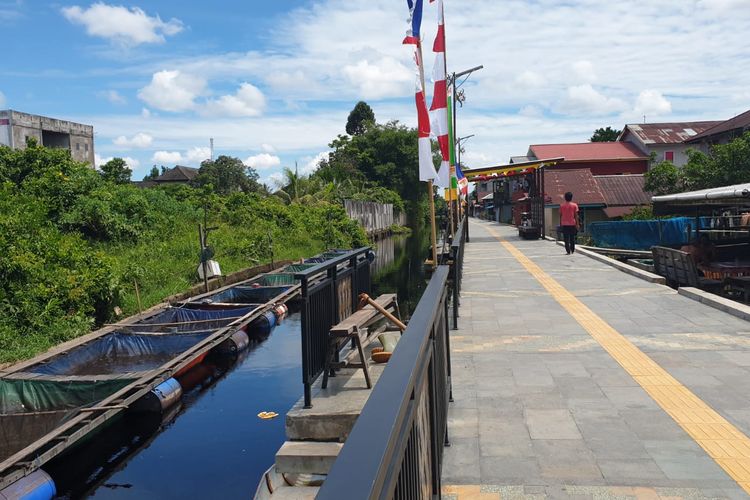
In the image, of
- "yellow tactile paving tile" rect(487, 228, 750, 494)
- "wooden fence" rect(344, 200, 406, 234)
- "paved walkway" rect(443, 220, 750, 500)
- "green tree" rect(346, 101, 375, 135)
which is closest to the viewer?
"paved walkway" rect(443, 220, 750, 500)

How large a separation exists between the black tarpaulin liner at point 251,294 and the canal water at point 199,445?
17.4 ft

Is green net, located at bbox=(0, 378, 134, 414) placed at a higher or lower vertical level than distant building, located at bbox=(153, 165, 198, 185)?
lower

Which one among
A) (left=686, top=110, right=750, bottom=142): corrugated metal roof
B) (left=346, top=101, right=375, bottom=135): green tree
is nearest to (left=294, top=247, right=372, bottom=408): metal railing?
(left=686, top=110, right=750, bottom=142): corrugated metal roof

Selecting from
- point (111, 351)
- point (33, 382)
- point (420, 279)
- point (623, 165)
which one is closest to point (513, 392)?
point (33, 382)

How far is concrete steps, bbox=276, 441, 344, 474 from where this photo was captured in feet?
17.5

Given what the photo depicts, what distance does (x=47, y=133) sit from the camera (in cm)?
4053

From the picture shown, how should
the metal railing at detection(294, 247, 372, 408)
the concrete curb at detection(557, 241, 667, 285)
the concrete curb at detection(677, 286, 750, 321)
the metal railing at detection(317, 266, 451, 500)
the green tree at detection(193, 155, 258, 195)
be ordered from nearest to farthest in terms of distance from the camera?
the metal railing at detection(317, 266, 451, 500)
the metal railing at detection(294, 247, 372, 408)
the concrete curb at detection(677, 286, 750, 321)
the concrete curb at detection(557, 241, 667, 285)
the green tree at detection(193, 155, 258, 195)

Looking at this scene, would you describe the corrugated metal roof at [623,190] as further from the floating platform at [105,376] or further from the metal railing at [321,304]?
the metal railing at [321,304]

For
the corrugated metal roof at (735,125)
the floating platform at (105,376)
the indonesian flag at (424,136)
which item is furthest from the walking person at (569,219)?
the corrugated metal roof at (735,125)

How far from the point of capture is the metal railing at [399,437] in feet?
4.66

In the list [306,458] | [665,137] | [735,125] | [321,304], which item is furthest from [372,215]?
[306,458]

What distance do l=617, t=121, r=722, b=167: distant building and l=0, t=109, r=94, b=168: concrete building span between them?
38963mm

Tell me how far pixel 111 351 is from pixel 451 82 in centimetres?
1896

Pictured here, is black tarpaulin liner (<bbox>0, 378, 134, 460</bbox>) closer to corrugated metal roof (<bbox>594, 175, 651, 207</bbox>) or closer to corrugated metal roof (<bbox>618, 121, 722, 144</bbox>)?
corrugated metal roof (<bbox>594, 175, 651, 207</bbox>)
